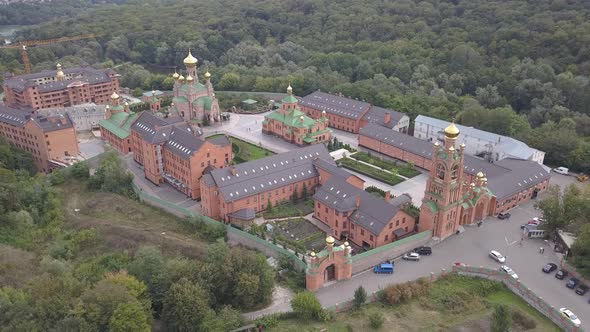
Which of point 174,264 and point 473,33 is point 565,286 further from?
point 473,33

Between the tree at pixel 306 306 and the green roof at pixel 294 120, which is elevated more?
the green roof at pixel 294 120

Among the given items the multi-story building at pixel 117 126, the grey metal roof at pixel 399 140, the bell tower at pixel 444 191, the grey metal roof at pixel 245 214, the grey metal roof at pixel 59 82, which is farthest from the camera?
the grey metal roof at pixel 59 82

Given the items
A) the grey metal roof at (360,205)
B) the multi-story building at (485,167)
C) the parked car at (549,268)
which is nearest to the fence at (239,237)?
the grey metal roof at (360,205)

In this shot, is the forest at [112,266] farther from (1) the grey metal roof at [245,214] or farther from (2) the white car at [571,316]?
(2) the white car at [571,316]

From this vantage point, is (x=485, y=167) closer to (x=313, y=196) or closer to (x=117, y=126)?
(x=313, y=196)

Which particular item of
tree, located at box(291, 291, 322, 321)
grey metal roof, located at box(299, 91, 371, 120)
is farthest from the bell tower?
grey metal roof, located at box(299, 91, 371, 120)

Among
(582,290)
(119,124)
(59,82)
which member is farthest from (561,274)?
(59,82)
